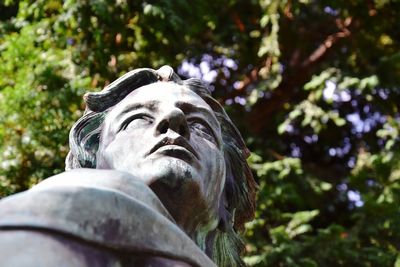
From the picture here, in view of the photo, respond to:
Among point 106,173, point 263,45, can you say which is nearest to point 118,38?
point 263,45

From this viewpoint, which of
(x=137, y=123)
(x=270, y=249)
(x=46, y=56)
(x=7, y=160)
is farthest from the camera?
(x=270, y=249)

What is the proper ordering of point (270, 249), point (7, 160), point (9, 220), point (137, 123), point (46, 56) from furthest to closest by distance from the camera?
point (270, 249)
point (46, 56)
point (7, 160)
point (137, 123)
point (9, 220)

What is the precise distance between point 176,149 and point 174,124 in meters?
0.12

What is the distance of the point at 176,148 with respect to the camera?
281 cm

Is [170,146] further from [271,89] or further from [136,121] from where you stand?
[271,89]

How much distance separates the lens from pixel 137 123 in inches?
118

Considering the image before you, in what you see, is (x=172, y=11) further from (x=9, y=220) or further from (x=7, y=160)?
(x=9, y=220)

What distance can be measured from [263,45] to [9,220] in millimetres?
7621

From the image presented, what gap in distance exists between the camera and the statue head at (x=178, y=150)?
2.78m

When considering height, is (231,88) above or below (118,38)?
below

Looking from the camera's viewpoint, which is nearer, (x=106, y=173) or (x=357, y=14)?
(x=106, y=173)

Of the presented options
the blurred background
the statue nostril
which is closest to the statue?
the statue nostril

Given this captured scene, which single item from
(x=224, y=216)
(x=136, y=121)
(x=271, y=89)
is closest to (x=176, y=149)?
(x=136, y=121)

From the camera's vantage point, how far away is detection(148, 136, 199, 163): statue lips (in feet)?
9.20
